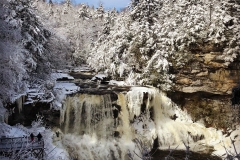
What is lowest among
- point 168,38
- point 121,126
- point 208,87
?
point 121,126

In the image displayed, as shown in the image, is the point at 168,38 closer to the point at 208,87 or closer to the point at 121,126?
the point at 208,87

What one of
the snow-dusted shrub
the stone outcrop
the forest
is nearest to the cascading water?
the forest

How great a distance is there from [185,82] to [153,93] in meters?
3.07

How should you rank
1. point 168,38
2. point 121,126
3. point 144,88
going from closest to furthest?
point 121,126
point 144,88
point 168,38

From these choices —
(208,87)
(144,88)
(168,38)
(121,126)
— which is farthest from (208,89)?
(121,126)

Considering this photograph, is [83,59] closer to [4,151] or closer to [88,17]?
[88,17]

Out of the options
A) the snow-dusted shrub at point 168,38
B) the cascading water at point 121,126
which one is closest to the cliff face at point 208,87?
the snow-dusted shrub at point 168,38

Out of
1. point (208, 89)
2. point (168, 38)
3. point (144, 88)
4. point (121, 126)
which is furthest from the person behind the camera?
point (168, 38)

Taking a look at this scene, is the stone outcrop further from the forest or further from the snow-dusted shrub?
the snow-dusted shrub

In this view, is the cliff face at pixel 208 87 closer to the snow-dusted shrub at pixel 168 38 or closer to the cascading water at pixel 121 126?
the snow-dusted shrub at pixel 168 38

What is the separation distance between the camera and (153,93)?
1955 cm

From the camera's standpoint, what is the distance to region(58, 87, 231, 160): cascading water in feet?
52.7

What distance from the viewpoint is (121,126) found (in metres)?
17.7

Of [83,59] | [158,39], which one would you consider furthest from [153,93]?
Answer: [83,59]
